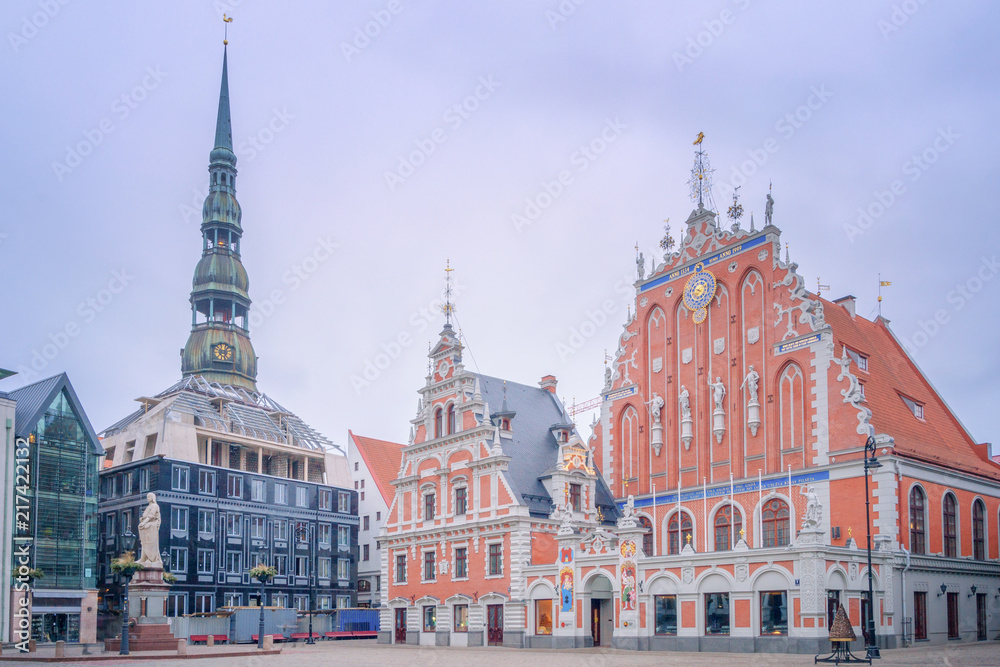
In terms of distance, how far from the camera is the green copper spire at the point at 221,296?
79625 millimetres

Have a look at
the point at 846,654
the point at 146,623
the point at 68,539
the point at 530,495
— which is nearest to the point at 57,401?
the point at 68,539

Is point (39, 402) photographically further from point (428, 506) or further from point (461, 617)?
point (461, 617)

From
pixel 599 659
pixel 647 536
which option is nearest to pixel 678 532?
pixel 647 536

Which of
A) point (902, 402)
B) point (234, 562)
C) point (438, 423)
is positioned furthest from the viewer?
point (234, 562)

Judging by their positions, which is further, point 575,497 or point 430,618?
point 430,618

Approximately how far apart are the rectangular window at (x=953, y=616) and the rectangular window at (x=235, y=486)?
45.4 metres

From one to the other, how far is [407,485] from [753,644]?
2258 cm

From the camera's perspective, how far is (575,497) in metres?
47.3

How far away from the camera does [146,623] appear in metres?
41.1

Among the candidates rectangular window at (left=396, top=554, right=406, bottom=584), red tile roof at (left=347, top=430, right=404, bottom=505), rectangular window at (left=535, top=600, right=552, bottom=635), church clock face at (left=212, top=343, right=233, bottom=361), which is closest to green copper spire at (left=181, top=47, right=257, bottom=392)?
church clock face at (left=212, top=343, right=233, bottom=361)

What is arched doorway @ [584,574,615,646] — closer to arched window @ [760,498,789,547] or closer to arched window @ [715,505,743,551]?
arched window @ [715,505,743,551]

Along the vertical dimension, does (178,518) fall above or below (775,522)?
below

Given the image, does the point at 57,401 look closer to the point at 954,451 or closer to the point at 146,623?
the point at 146,623

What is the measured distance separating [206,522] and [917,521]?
44.5 meters
